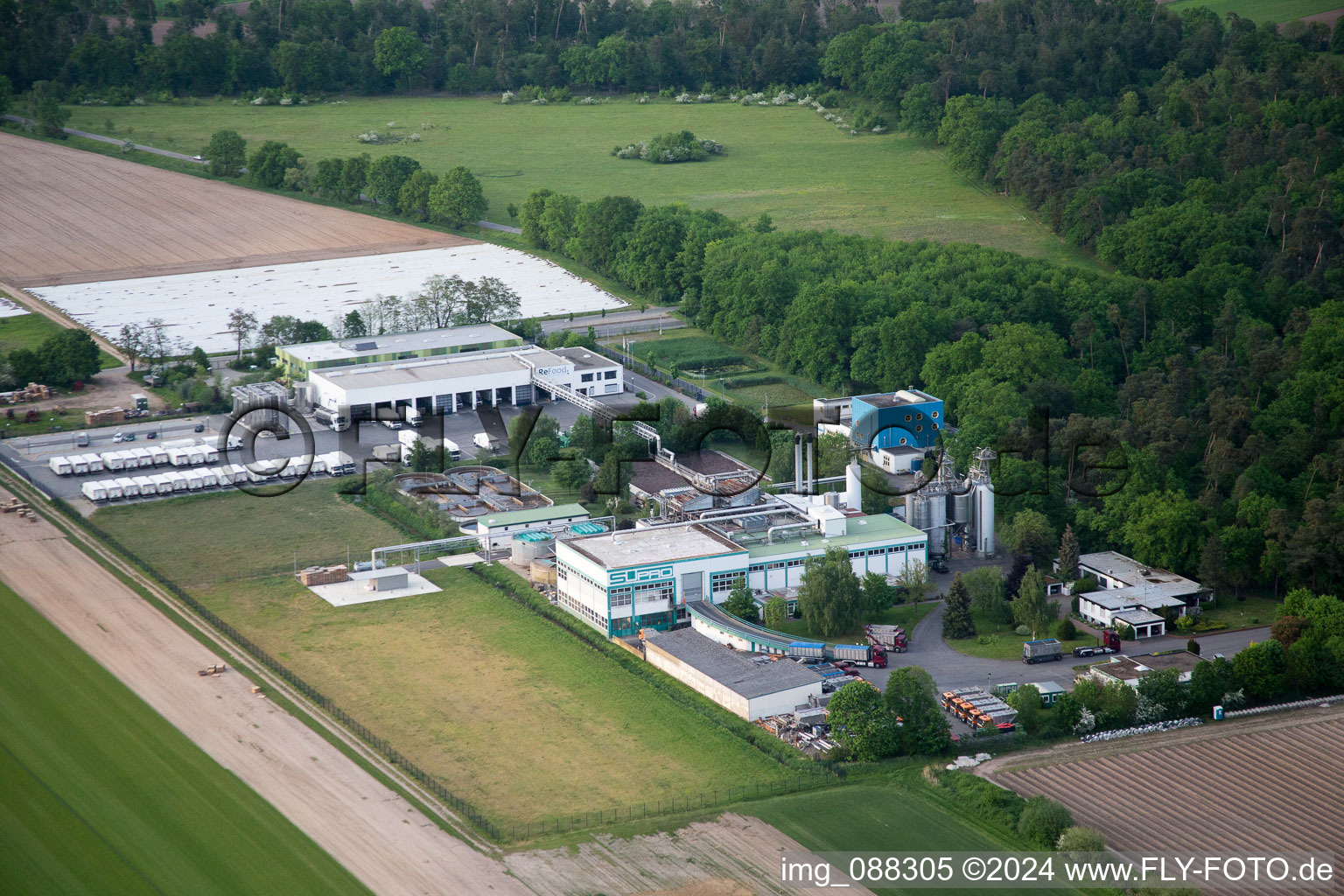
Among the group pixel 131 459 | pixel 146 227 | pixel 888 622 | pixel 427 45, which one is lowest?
pixel 888 622

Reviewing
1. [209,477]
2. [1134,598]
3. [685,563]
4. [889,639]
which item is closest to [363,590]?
[685,563]

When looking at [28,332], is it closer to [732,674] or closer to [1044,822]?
[732,674]

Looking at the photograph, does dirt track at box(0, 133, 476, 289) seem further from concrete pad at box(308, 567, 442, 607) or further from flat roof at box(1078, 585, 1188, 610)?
flat roof at box(1078, 585, 1188, 610)

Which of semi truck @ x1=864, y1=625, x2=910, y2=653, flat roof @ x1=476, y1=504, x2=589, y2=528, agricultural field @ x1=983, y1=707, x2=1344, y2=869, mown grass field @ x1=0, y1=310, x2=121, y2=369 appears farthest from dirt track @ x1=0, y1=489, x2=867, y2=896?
mown grass field @ x1=0, y1=310, x2=121, y2=369

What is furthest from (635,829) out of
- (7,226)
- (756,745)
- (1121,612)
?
(7,226)

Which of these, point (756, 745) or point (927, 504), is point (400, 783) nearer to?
point (756, 745)
